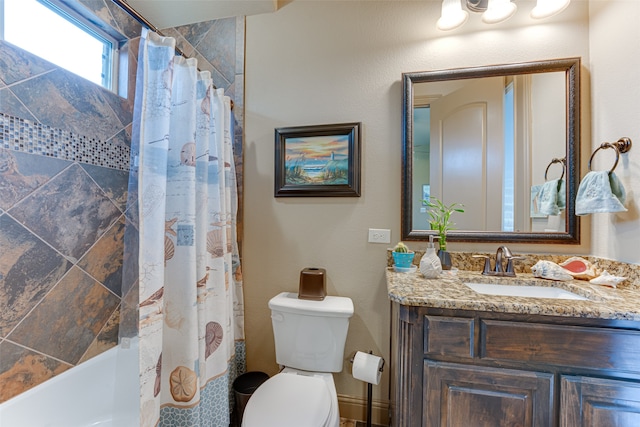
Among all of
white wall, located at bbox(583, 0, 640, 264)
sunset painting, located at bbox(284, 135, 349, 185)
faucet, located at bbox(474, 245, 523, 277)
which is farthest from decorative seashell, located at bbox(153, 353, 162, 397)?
white wall, located at bbox(583, 0, 640, 264)

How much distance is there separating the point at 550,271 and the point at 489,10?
1.42 m

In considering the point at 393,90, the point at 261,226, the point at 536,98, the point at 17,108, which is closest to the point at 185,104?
the point at 17,108

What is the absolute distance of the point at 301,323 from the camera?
1468mm

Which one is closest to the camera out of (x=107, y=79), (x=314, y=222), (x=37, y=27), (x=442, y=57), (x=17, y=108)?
(x=17, y=108)

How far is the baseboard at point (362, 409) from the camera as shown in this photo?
62.6 inches

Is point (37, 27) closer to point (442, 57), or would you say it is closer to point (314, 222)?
point (314, 222)

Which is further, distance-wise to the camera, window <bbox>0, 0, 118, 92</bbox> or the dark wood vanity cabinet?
window <bbox>0, 0, 118, 92</bbox>

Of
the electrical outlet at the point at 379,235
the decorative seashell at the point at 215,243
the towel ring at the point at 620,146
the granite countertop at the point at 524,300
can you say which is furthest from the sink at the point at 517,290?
the decorative seashell at the point at 215,243

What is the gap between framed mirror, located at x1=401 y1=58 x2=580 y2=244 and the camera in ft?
4.65

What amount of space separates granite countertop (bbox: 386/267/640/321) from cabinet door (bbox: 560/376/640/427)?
0.22 metres

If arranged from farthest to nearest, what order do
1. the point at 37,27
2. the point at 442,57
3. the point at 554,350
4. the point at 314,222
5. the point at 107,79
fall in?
the point at 314,222 < the point at 442,57 < the point at 107,79 < the point at 37,27 < the point at 554,350

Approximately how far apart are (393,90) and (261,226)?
1.23 metres

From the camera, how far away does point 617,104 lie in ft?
4.06

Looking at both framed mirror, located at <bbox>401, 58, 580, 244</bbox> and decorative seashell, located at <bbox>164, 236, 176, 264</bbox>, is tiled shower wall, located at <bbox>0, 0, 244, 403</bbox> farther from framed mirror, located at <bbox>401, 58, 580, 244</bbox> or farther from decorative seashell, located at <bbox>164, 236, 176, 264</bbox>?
framed mirror, located at <bbox>401, 58, 580, 244</bbox>
